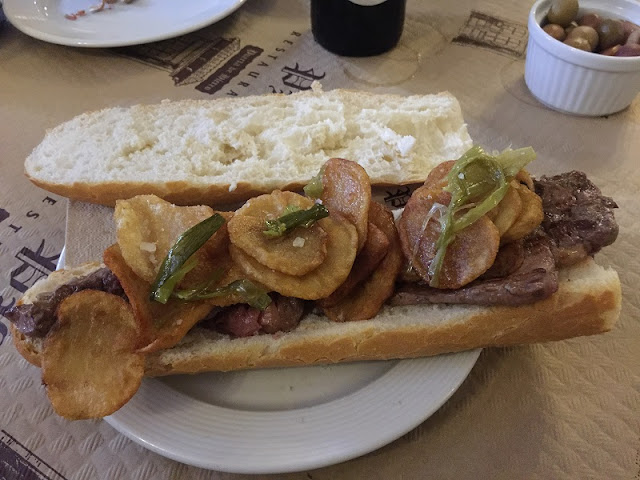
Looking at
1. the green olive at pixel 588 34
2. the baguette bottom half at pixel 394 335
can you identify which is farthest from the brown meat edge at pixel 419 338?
the green olive at pixel 588 34

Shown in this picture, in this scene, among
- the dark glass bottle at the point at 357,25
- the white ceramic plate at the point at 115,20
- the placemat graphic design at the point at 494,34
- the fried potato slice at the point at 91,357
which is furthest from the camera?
the placemat graphic design at the point at 494,34

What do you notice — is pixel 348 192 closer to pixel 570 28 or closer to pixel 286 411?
pixel 286 411

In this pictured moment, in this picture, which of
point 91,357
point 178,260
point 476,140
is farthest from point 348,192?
point 476,140

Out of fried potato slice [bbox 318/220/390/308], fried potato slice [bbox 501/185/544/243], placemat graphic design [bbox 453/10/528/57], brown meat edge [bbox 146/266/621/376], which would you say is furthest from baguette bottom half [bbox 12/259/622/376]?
placemat graphic design [bbox 453/10/528/57]

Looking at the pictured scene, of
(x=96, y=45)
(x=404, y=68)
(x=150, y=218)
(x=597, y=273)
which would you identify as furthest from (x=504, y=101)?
(x=96, y=45)

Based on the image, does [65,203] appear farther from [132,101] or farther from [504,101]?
[504,101]

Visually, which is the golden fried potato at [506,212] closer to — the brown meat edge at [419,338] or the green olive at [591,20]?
the brown meat edge at [419,338]

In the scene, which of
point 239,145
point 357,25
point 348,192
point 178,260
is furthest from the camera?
point 357,25

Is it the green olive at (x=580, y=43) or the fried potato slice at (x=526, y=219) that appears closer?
the fried potato slice at (x=526, y=219)
